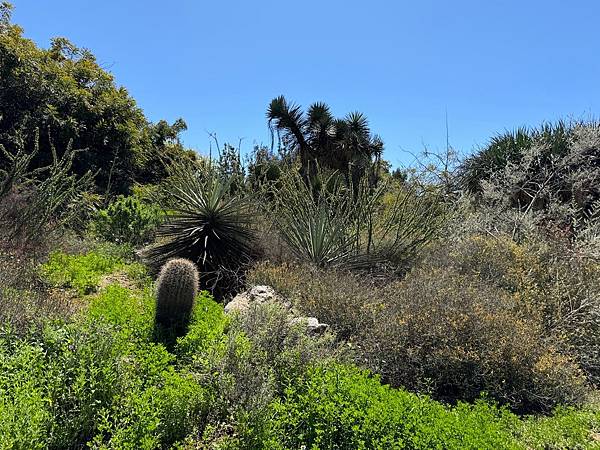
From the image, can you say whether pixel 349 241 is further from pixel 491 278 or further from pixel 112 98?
pixel 112 98

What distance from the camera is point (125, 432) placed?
2.79m

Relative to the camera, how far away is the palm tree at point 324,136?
749 inches

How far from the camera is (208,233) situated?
8.12 meters

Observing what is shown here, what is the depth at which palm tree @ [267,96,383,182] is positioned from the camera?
19.0m

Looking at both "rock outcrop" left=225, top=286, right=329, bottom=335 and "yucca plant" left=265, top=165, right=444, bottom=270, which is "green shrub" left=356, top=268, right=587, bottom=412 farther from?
"yucca plant" left=265, top=165, right=444, bottom=270

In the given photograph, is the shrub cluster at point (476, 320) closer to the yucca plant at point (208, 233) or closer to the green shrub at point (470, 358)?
the green shrub at point (470, 358)

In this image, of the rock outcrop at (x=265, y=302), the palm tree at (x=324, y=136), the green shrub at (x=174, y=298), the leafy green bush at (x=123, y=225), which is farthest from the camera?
the palm tree at (x=324, y=136)

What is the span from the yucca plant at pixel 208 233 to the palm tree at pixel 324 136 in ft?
35.8

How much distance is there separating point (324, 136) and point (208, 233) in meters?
12.1

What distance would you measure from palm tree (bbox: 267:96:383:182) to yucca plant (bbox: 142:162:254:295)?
35.8ft

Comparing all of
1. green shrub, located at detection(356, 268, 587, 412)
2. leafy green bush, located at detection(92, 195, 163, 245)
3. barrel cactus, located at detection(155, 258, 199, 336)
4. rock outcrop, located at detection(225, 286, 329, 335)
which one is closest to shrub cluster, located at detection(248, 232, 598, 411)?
green shrub, located at detection(356, 268, 587, 412)

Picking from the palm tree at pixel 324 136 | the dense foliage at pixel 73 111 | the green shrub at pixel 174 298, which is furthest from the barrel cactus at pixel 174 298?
the palm tree at pixel 324 136

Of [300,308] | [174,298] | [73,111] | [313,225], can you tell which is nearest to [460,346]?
[300,308]

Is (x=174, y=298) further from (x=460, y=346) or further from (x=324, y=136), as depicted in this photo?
(x=324, y=136)
